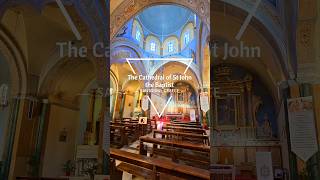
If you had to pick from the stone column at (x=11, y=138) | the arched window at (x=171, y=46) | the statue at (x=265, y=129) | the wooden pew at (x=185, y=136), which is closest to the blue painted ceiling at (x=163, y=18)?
the arched window at (x=171, y=46)

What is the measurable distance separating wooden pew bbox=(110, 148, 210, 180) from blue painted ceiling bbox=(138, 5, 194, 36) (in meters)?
1.40

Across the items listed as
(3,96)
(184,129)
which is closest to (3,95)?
(3,96)

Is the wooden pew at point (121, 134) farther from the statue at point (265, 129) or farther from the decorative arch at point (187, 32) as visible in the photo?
the statue at point (265, 129)

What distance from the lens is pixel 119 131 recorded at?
2.30 metres

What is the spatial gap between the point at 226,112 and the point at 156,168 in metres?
0.86

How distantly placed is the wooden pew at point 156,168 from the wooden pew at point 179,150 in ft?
0.45

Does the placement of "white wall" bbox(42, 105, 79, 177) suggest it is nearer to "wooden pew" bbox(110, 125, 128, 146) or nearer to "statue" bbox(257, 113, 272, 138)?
"wooden pew" bbox(110, 125, 128, 146)

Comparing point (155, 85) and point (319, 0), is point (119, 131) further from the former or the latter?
point (319, 0)

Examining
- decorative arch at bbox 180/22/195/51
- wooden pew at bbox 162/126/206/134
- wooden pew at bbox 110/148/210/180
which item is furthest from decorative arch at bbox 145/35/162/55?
wooden pew at bbox 110/148/210/180

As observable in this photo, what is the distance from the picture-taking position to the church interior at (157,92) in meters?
2.12

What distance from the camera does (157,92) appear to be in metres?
2.49

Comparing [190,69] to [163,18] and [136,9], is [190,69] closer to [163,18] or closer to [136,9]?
[163,18]

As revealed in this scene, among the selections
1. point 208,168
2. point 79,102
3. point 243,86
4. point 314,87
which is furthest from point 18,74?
point 314,87

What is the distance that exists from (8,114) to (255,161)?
2.52 meters
